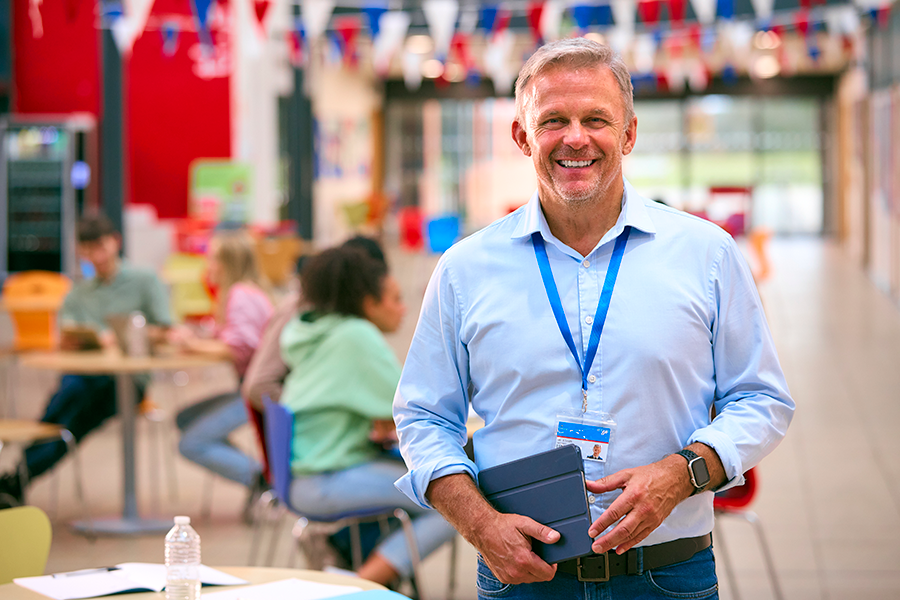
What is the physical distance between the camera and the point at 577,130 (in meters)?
1.74

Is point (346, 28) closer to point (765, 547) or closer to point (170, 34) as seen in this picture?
point (170, 34)

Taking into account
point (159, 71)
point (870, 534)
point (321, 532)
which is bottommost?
point (870, 534)

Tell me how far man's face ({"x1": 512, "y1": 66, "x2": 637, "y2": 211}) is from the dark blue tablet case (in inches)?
17.0

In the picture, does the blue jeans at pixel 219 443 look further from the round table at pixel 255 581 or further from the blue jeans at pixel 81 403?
the round table at pixel 255 581

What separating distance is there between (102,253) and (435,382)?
14.6 feet

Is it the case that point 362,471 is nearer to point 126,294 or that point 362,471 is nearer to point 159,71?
point 126,294

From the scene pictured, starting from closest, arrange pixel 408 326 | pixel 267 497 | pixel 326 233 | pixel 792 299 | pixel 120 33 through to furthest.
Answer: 1. pixel 267 497
2. pixel 120 33
3. pixel 408 326
4. pixel 792 299
5. pixel 326 233

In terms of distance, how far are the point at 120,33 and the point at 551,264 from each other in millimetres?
8420

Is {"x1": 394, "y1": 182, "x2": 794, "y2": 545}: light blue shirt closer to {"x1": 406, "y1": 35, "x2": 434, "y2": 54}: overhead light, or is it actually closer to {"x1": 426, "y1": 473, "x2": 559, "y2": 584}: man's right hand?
{"x1": 426, "y1": 473, "x2": 559, "y2": 584}: man's right hand

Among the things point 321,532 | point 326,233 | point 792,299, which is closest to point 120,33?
point 321,532

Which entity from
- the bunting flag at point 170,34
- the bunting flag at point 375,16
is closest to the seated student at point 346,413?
the bunting flag at point 375,16

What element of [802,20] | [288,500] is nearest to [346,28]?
[802,20]

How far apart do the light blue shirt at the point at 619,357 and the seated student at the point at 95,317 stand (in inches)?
143

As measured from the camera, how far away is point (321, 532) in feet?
12.3
